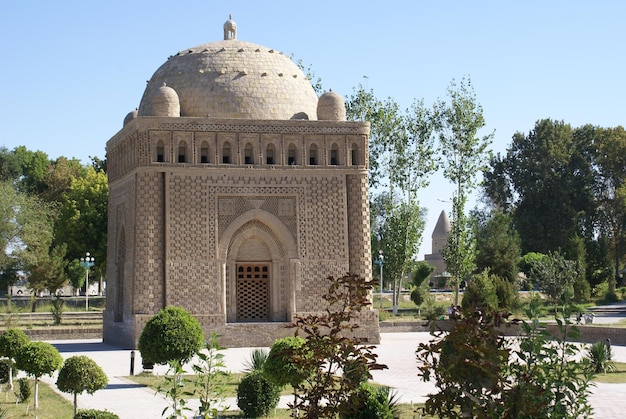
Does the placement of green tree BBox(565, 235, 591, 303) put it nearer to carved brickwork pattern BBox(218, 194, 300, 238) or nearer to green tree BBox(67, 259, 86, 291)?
carved brickwork pattern BBox(218, 194, 300, 238)

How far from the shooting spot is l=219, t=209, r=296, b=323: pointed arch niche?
2533cm

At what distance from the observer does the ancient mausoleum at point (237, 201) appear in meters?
24.5

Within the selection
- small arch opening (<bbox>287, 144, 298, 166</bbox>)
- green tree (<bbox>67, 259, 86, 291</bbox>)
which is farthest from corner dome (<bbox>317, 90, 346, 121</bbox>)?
green tree (<bbox>67, 259, 86, 291</bbox>)

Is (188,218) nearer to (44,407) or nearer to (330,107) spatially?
(330,107)

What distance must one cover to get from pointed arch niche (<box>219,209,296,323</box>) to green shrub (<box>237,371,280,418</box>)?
1179 centimetres

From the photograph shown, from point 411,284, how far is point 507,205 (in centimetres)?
874

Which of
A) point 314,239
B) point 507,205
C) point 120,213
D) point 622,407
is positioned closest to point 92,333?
point 120,213

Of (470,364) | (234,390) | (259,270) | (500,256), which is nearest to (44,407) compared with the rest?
(234,390)

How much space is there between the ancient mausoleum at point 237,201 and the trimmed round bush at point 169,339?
720cm

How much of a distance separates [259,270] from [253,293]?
0.67 meters

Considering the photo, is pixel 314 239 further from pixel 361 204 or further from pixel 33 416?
pixel 33 416

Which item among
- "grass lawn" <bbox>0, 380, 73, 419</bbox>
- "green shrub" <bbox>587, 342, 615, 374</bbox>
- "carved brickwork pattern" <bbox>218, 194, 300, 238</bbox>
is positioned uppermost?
"carved brickwork pattern" <bbox>218, 194, 300, 238</bbox>

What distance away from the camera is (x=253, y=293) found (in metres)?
25.8

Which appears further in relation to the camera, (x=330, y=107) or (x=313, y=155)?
A: (x=330, y=107)
